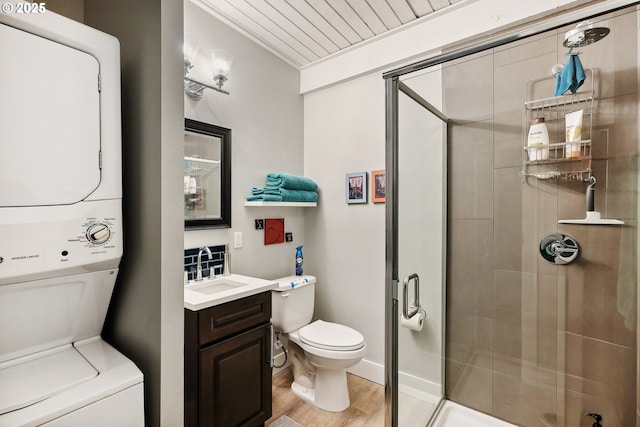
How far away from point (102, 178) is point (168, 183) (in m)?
0.25

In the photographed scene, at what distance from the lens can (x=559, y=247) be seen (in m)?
1.56

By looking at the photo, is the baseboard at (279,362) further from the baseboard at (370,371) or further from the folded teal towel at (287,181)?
the folded teal towel at (287,181)

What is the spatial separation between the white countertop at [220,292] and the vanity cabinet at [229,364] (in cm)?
3

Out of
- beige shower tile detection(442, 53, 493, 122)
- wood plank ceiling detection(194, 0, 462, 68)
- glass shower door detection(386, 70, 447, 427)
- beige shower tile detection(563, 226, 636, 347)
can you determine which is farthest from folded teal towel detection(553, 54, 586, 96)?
wood plank ceiling detection(194, 0, 462, 68)

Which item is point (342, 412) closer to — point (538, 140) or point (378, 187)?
point (378, 187)

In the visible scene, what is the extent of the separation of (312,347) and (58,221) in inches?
58.6

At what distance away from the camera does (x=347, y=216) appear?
255 cm

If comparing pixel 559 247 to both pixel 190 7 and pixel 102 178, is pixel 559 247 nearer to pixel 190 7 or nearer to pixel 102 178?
pixel 102 178

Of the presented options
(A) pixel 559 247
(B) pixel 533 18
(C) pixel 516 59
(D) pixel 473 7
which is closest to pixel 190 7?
(D) pixel 473 7

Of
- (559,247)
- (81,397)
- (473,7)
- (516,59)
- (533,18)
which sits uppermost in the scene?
(473,7)

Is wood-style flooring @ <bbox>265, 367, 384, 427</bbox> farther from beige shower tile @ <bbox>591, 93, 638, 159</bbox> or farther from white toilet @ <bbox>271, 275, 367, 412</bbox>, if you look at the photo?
beige shower tile @ <bbox>591, 93, 638, 159</bbox>

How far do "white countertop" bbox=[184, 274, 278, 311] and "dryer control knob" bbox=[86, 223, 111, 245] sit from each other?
20.0 inches

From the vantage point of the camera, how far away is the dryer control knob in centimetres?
108

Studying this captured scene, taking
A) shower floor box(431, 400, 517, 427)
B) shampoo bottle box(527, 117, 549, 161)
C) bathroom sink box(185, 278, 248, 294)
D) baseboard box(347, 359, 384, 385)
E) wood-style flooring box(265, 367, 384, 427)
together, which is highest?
shampoo bottle box(527, 117, 549, 161)
